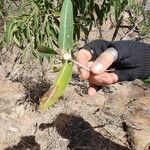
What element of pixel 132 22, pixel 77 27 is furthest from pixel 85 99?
pixel 132 22

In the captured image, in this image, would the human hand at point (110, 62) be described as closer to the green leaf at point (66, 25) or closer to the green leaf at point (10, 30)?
the green leaf at point (66, 25)

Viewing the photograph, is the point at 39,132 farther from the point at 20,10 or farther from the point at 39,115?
the point at 20,10

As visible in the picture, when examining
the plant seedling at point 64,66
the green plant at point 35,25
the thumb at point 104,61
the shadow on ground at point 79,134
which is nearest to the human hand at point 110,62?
the thumb at point 104,61

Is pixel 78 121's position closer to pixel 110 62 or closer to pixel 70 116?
pixel 70 116

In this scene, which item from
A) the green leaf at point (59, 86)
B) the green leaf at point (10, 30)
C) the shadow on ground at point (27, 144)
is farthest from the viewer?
the shadow on ground at point (27, 144)

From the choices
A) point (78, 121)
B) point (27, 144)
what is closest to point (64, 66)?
point (27, 144)
